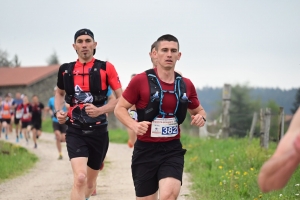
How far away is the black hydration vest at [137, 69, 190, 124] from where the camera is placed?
584 centimetres

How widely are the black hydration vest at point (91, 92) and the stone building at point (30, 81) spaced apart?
58886 millimetres

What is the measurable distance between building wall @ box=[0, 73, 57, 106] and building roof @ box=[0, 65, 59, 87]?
23.2 inches

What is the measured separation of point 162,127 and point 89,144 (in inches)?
68.3

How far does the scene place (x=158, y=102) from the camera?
583cm

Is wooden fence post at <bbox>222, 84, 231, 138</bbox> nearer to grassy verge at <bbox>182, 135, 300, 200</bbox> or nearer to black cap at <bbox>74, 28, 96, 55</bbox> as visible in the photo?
grassy verge at <bbox>182, 135, 300, 200</bbox>

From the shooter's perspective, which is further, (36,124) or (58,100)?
(36,124)

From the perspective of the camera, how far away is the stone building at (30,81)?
2581 inches

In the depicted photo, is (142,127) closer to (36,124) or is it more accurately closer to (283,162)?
(283,162)

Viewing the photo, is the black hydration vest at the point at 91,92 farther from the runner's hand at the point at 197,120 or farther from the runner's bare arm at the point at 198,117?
the runner's hand at the point at 197,120

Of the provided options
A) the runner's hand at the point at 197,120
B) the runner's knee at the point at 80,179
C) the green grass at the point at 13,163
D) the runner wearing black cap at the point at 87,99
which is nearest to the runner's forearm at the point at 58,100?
the runner wearing black cap at the point at 87,99

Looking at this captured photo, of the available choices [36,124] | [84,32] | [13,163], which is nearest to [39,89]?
[36,124]

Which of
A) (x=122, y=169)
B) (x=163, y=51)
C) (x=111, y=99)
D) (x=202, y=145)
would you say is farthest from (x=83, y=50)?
(x=202, y=145)

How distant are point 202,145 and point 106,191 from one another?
6.85 metres

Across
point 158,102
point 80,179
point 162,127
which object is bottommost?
point 80,179
